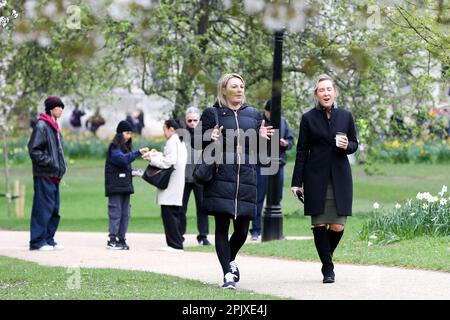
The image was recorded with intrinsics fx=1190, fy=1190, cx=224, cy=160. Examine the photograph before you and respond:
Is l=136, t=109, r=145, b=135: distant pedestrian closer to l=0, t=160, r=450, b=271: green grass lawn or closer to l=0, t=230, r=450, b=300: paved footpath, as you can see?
l=0, t=160, r=450, b=271: green grass lawn

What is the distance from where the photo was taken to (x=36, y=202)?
49.0 ft

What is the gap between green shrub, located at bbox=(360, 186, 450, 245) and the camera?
1342 centimetres

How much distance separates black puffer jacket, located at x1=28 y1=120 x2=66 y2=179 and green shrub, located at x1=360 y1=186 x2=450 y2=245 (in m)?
3.89

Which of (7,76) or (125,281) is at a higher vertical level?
(7,76)

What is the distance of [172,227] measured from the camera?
15250 mm

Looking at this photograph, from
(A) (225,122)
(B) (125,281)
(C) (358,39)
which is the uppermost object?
(C) (358,39)

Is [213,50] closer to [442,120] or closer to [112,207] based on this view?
[442,120]

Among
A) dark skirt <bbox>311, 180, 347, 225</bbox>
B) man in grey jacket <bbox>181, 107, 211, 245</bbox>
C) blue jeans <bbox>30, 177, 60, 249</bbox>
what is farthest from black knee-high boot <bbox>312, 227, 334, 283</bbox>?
blue jeans <bbox>30, 177, 60, 249</bbox>

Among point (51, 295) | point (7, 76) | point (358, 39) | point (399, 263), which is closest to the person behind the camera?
point (51, 295)

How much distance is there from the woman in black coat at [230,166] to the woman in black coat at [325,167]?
16.9 inches

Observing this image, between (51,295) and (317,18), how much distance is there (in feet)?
42.2

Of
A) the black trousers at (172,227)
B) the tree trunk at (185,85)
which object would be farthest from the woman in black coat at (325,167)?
the tree trunk at (185,85)
